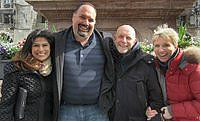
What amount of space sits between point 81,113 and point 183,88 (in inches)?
42.2

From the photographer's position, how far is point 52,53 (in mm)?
4172

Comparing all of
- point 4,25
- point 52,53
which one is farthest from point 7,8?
point 52,53

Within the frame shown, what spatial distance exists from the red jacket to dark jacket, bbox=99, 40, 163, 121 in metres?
0.16

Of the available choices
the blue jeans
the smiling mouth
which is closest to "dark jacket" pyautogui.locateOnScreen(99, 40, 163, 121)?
the blue jeans

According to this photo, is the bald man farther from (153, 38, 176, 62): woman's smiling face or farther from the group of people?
(153, 38, 176, 62): woman's smiling face

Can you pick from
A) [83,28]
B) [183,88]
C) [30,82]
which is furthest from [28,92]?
[183,88]

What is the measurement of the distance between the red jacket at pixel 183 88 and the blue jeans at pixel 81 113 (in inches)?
29.3

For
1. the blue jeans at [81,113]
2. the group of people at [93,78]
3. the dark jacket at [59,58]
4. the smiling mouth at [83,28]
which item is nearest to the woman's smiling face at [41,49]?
the group of people at [93,78]

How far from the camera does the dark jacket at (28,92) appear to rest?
393 centimetres

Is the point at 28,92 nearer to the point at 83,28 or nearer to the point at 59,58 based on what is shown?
the point at 59,58

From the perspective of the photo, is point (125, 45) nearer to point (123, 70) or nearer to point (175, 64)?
point (123, 70)

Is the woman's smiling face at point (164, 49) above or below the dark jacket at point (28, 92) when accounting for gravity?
above

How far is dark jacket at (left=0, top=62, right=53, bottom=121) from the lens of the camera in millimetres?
3926

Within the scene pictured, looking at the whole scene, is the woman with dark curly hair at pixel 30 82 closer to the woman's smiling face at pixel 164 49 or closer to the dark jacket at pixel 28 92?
the dark jacket at pixel 28 92
